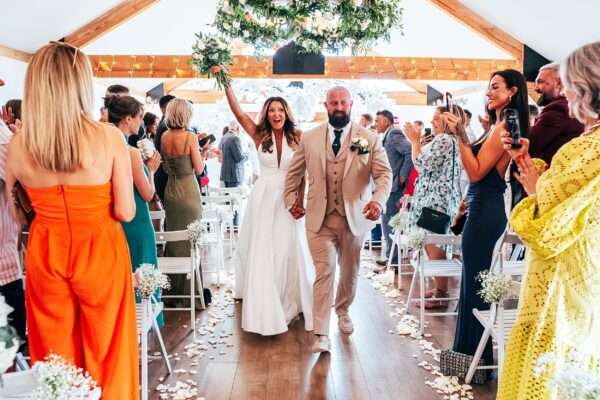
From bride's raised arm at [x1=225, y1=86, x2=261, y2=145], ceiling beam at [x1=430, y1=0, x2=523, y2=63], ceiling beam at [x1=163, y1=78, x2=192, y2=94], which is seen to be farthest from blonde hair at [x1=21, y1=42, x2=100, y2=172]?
ceiling beam at [x1=163, y1=78, x2=192, y2=94]

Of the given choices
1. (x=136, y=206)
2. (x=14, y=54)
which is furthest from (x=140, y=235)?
(x=14, y=54)

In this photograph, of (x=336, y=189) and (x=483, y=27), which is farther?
(x=483, y=27)

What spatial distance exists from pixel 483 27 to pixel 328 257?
21.8ft

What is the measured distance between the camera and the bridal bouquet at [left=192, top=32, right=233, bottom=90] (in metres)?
4.08

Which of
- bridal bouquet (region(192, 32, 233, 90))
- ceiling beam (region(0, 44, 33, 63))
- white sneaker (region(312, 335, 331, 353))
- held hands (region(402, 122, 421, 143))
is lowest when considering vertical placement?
white sneaker (region(312, 335, 331, 353))

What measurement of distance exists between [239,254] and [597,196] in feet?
11.1

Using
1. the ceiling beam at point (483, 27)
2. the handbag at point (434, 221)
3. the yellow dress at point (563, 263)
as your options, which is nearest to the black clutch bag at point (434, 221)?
the handbag at point (434, 221)

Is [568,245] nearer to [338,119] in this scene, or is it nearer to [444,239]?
[444,239]

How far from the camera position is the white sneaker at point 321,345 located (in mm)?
3650

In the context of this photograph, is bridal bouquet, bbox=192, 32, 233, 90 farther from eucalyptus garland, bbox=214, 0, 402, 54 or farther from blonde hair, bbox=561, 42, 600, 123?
blonde hair, bbox=561, 42, 600, 123

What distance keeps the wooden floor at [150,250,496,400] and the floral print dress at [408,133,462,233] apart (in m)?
1.09

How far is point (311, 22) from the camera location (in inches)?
163

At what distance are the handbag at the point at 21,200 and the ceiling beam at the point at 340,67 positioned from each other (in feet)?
22.8

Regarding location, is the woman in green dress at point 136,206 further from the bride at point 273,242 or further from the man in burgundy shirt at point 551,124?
the man in burgundy shirt at point 551,124
